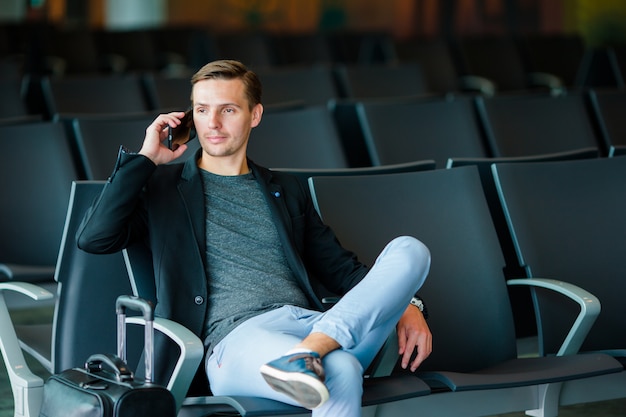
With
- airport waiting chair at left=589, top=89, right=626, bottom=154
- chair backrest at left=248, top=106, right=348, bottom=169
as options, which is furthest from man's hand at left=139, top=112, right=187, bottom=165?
airport waiting chair at left=589, top=89, right=626, bottom=154

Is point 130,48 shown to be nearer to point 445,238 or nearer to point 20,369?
point 445,238

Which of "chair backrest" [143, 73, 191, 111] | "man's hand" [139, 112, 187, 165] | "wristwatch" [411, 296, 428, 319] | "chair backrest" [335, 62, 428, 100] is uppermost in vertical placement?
"chair backrest" [335, 62, 428, 100]

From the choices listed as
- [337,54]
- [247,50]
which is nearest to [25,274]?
[247,50]

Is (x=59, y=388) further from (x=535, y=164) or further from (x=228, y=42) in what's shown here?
(x=228, y=42)

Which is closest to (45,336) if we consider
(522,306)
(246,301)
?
(246,301)

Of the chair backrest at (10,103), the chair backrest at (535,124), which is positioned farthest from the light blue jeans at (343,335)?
the chair backrest at (10,103)

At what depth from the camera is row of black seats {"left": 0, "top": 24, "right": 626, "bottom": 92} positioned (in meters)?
8.89

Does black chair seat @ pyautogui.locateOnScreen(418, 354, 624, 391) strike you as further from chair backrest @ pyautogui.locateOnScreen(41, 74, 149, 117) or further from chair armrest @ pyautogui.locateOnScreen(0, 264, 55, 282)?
chair backrest @ pyautogui.locateOnScreen(41, 74, 149, 117)

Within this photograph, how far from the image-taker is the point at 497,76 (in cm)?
920

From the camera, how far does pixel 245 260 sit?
9.26 ft

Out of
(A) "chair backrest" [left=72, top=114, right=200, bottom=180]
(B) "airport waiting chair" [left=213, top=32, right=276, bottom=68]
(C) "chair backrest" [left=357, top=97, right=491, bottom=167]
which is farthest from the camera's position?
(B) "airport waiting chair" [left=213, top=32, right=276, bottom=68]

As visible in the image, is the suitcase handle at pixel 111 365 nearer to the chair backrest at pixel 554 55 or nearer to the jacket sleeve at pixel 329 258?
the jacket sleeve at pixel 329 258

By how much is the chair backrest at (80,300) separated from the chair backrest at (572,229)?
1.12 meters

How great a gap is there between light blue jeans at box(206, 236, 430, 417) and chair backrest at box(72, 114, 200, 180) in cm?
131
